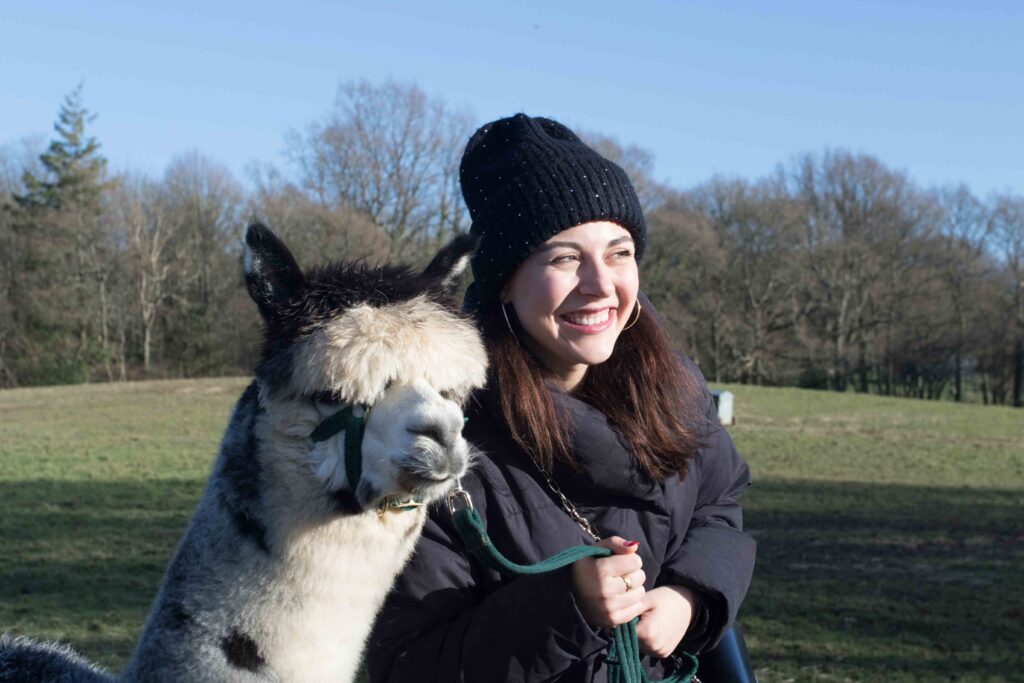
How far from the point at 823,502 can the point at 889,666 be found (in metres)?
6.55

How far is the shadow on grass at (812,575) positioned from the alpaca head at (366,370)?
4.76 meters

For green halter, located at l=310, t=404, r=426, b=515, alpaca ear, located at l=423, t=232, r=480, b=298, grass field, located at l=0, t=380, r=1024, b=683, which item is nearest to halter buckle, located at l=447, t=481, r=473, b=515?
green halter, located at l=310, t=404, r=426, b=515

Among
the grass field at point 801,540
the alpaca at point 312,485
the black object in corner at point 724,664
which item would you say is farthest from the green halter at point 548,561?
the grass field at point 801,540

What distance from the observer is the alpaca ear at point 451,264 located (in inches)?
84.0

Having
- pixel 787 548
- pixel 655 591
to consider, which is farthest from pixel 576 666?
pixel 787 548

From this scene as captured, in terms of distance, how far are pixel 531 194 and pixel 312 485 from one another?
2.92 ft

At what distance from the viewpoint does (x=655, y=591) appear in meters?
2.30

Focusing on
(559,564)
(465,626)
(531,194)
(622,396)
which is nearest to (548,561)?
(559,564)

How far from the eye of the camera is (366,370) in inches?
72.7

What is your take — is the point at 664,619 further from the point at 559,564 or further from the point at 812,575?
the point at 812,575

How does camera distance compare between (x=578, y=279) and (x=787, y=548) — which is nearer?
(x=578, y=279)

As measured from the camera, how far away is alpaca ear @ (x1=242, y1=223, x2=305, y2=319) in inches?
75.6

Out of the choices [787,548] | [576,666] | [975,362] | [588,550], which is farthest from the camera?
[975,362]

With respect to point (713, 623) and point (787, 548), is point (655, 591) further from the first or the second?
point (787, 548)
